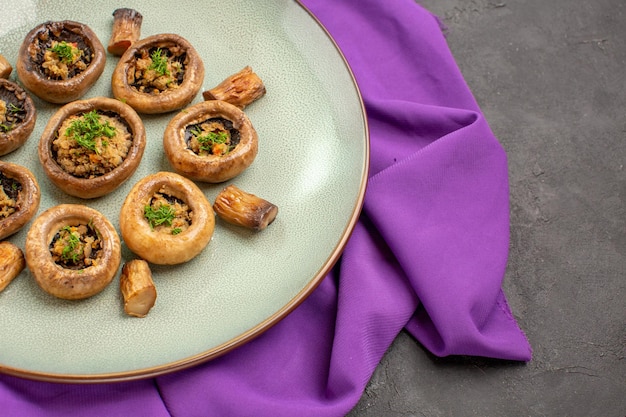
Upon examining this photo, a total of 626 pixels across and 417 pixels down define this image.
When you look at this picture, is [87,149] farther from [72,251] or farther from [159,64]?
[159,64]

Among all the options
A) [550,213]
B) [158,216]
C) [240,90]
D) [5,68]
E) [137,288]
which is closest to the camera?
[137,288]

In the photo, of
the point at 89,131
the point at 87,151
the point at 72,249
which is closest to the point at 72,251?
the point at 72,249

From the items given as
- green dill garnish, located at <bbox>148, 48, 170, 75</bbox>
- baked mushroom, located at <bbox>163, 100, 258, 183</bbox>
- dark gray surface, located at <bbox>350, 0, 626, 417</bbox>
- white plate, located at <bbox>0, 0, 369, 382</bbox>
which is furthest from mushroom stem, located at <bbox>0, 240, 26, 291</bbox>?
dark gray surface, located at <bbox>350, 0, 626, 417</bbox>

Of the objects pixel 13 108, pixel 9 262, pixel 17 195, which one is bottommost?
pixel 9 262

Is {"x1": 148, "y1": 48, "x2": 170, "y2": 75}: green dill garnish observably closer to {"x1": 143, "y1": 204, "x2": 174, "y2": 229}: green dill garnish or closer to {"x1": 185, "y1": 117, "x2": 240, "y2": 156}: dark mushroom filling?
{"x1": 185, "y1": 117, "x2": 240, "y2": 156}: dark mushroom filling

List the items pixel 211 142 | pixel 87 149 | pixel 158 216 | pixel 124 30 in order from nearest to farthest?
pixel 158 216 → pixel 87 149 → pixel 211 142 → pixel 124 30

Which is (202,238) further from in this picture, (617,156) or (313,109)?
(617,156)

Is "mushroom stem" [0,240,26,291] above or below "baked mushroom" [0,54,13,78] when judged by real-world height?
below
